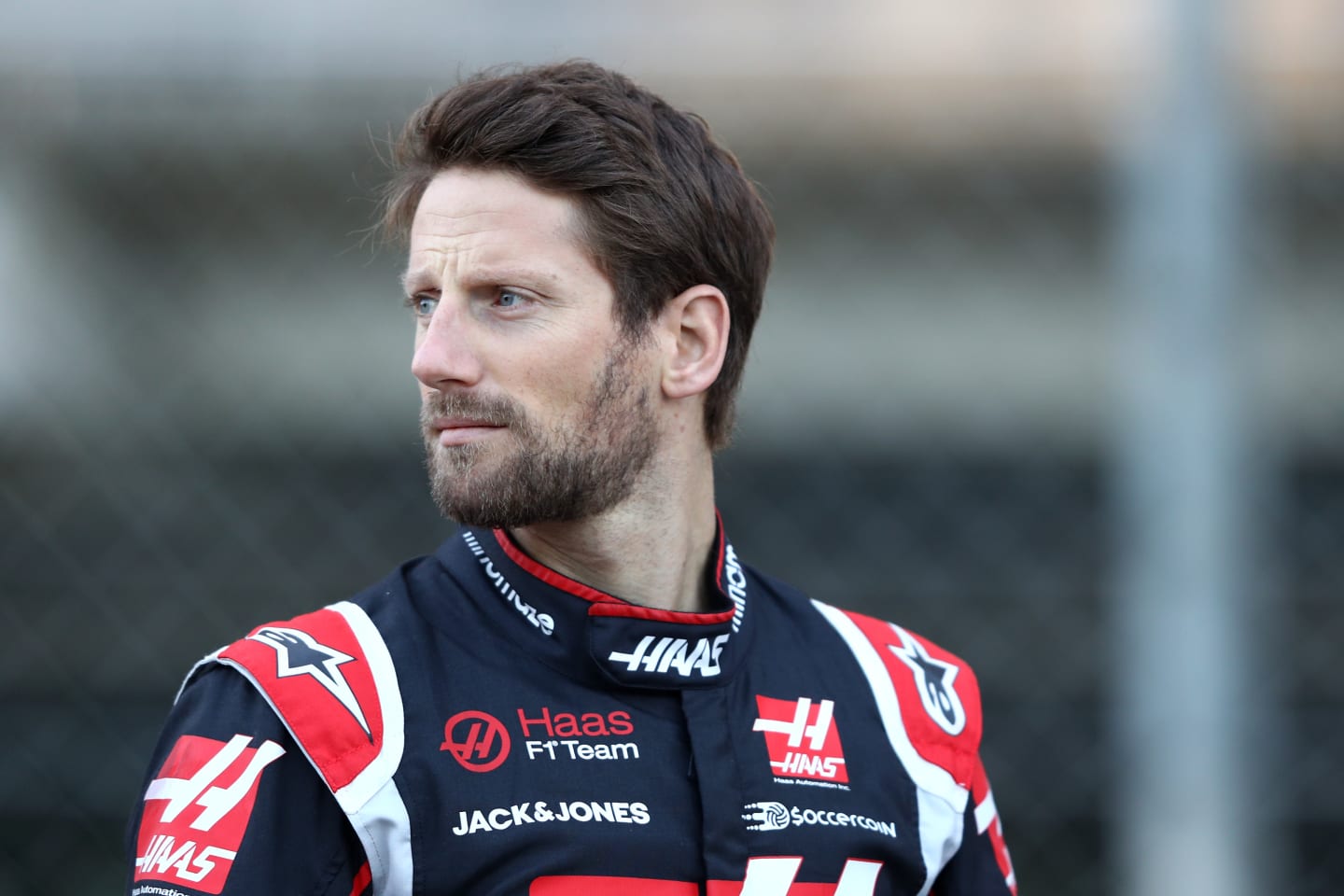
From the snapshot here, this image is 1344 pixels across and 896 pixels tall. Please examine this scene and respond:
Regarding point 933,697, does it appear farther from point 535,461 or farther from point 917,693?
point 535,461

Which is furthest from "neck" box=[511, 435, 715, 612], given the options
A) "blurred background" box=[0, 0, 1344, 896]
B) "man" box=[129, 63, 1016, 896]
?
"blurred background" box=[0, 0, 1344, 896]

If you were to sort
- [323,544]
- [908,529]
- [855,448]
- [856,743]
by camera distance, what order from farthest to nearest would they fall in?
[855,448]
[908,529]
[323,544]
[856,743]

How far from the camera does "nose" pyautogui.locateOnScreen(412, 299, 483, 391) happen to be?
67.6 inches

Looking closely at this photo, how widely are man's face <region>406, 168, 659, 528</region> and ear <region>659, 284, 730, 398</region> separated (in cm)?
7

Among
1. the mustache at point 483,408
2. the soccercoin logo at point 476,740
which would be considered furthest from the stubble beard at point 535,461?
the soccercoin logo at point 476,740

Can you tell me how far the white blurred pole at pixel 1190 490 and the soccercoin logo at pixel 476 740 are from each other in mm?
1269

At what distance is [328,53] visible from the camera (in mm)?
A: 3170

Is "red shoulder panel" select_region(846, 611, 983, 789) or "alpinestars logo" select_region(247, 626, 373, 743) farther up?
→ "alpinestars logo" select_region(247, 626, 373, 743)

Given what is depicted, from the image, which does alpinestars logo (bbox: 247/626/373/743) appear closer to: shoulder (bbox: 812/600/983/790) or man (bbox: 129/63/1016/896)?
man (bbox: 129/63/1016/896)

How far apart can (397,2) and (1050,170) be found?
2.15m

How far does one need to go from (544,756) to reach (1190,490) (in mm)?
1296

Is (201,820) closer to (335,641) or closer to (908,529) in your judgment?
(335,641)

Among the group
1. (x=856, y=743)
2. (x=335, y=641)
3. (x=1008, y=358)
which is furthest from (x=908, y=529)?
(x=335, y=641)

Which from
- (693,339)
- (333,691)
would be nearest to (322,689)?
(333,691)
